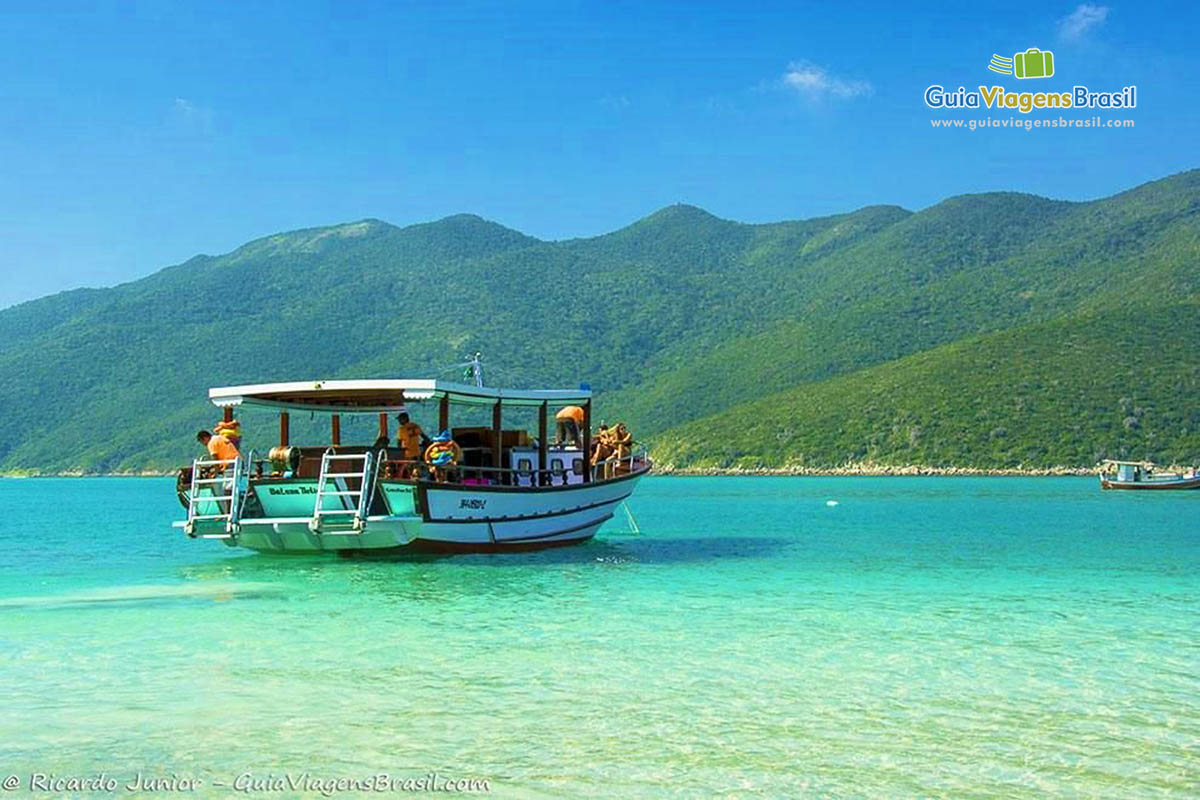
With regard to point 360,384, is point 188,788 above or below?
below

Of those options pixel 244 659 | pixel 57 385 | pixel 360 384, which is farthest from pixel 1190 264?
pixel 57 385

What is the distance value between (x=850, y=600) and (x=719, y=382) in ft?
333

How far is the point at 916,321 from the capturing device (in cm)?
11044

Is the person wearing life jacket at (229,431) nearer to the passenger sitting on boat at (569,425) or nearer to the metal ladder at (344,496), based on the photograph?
the metal ladder at (344,496)

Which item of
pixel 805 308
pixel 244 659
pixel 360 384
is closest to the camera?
pixel 244 659

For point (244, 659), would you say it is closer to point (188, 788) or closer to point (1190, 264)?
point (188, 788)

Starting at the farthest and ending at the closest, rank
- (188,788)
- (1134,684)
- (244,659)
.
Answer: (244,659) < (1134,684) < (188,788)

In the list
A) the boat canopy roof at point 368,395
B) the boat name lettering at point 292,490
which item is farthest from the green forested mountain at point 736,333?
the boat name lettering at point 292,490

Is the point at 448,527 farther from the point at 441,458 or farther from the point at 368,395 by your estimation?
the point at 368,395

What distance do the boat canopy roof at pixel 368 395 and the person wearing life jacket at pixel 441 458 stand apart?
0.79 m

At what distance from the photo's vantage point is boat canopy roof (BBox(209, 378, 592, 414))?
18.9 meters

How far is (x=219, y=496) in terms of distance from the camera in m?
19.3

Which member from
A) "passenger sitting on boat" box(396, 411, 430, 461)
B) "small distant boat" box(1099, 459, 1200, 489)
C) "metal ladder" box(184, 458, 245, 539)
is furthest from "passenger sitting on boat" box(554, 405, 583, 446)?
"small distant boat" box(1099, 459, 1200, 489)

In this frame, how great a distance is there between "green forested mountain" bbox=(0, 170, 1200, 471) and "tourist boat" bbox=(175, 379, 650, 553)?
66.9 m
